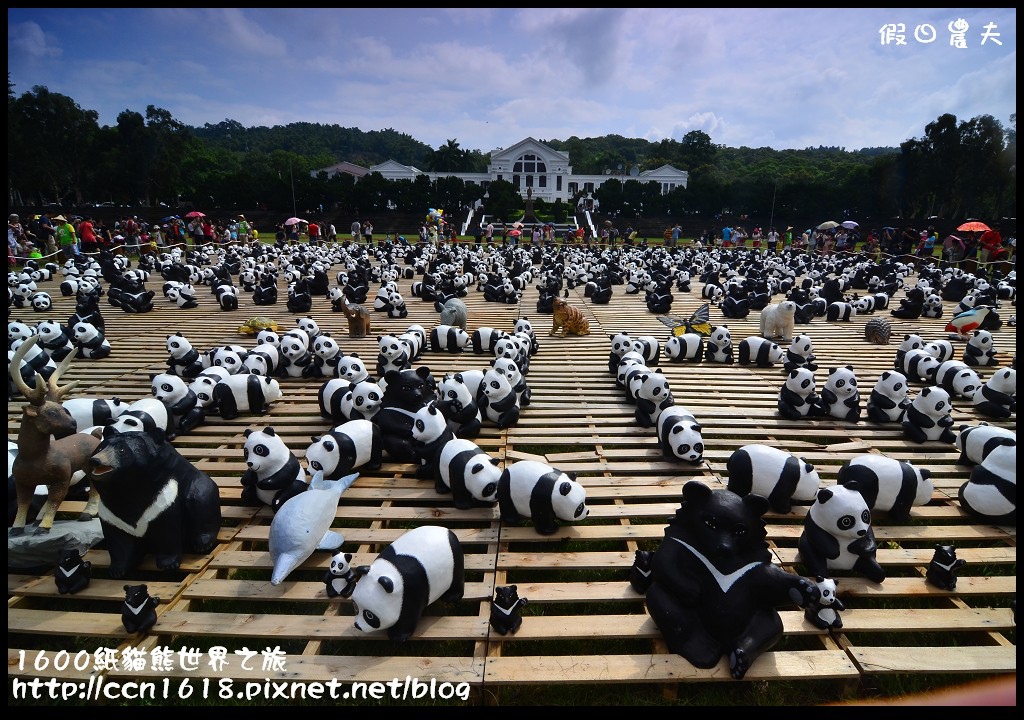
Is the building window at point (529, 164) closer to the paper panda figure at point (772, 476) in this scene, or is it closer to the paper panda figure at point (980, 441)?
the paper panda figure at point (980, 441)

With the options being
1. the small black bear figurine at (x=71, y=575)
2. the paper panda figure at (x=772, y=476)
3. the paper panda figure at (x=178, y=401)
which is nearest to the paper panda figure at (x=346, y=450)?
the small black bear figurine at (x=71, y=575)

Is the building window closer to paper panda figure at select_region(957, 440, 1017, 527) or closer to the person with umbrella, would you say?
the person with umbrella

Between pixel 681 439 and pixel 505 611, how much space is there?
2.82m

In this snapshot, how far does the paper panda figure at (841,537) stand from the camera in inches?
146

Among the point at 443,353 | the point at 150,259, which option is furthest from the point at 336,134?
the point at 443,353

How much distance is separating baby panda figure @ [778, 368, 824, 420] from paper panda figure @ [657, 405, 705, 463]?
2070 millimetres

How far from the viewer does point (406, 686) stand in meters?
3.03

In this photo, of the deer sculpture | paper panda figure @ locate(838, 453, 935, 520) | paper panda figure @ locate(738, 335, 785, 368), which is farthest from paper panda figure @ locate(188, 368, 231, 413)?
paper panda figure @ locate(738, 335, 785, 368)

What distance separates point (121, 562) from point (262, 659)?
5.05 feet

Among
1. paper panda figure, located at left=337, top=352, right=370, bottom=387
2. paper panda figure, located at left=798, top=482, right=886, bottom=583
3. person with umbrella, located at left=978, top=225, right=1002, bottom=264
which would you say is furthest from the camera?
person with umbrella, located at left=978, top=225, right=1002, bottom=264

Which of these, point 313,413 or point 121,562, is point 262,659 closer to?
point 121,562

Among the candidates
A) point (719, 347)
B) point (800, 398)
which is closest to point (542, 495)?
point (800, 398)

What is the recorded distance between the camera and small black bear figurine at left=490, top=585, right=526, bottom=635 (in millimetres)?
3314

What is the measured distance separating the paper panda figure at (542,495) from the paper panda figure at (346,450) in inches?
62.4
